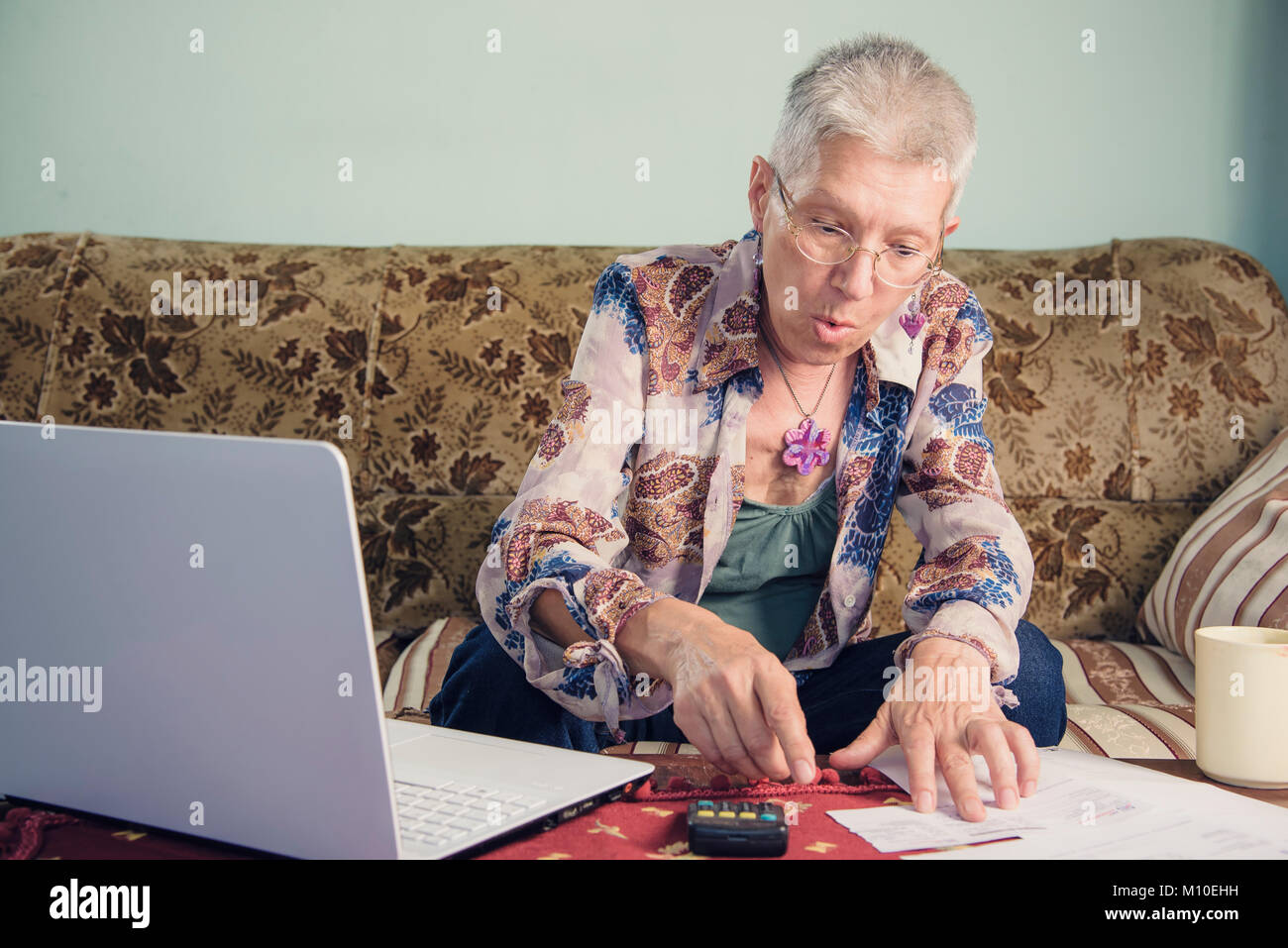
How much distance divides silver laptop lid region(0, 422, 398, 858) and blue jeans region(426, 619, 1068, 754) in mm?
474

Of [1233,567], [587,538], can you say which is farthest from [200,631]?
[1233,567]

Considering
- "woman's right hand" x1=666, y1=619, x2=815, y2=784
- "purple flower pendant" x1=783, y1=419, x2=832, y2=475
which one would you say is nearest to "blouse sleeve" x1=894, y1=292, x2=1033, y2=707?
"purple flower pendant" x1=783, y1=419, x2=832, y2=475

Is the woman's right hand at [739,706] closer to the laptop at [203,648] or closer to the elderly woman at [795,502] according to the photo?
the elderly woman at [795,502]

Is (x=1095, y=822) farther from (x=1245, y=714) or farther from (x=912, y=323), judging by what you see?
(x=912, y=323)

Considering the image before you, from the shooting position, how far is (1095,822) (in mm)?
685

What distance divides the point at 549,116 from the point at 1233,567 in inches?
60.7

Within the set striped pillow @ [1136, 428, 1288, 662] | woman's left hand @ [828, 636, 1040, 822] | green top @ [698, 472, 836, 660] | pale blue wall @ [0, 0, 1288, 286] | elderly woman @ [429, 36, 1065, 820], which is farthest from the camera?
pale blue wall @ [0, 0, 1288, 286]

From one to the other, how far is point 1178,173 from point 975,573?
1.61m

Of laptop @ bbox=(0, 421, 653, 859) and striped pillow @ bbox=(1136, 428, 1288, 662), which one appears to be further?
striped pillow @ bbox=(1136, 428, 1288, 662)

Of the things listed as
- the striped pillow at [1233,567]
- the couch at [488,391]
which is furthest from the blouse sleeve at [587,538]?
the striped pillow at [1233,567]

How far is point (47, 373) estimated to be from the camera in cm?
196

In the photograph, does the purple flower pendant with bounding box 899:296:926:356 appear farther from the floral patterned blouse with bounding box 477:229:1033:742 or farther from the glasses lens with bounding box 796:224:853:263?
the glasses lens with bounding box 796:224:853:263

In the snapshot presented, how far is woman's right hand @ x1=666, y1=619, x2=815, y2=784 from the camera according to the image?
760 millimetres

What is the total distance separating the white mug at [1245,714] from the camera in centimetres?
79
